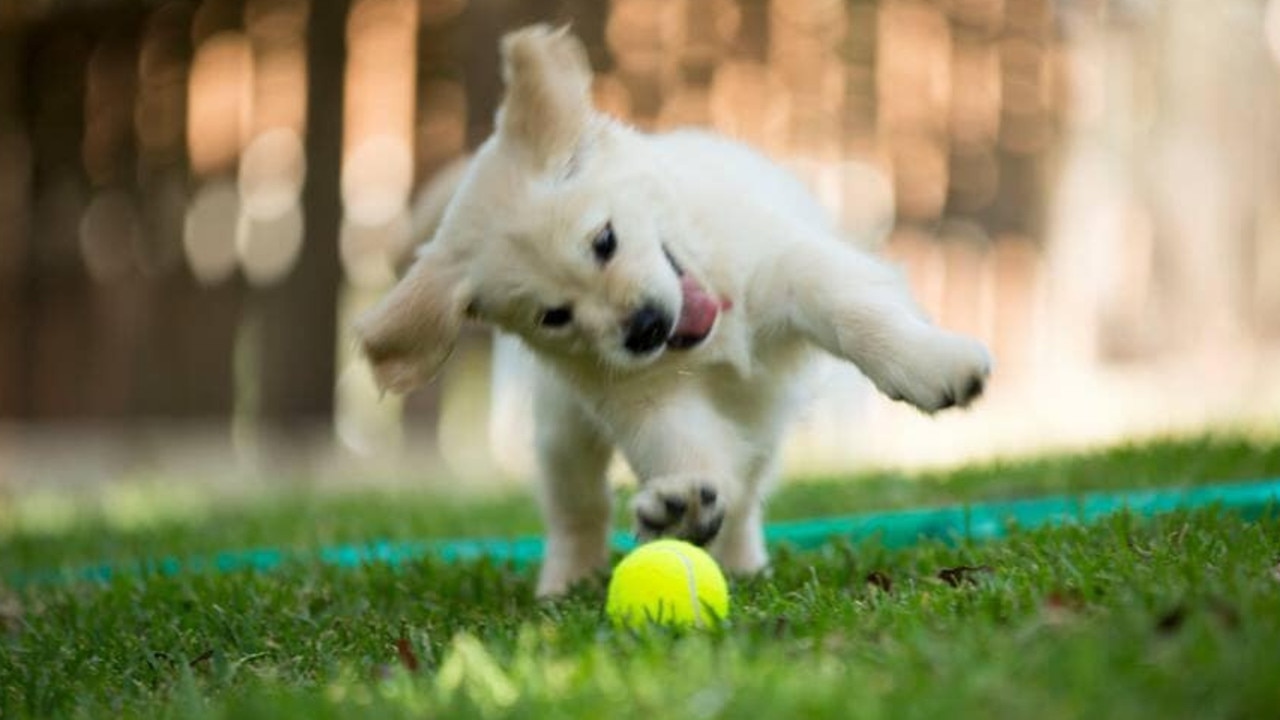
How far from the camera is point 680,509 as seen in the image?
2.96 metres

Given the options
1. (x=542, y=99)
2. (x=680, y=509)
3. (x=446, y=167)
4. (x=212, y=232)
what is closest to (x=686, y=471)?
(x=680, y=509)

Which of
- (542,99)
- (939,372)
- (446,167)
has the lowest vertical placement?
(939,372)

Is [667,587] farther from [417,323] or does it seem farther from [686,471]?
[417,323]

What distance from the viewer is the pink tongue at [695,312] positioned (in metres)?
3.17

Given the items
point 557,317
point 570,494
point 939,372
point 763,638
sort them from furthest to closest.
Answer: point 570,494 < point 557,317 < point 939,372 < point 763,638

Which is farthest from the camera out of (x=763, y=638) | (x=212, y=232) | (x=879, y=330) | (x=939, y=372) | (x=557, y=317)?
(x=212, y=232)

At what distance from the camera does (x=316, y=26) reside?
789cm

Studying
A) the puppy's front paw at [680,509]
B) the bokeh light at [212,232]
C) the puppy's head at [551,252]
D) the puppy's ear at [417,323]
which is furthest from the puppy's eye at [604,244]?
the bokeh light at [212,232]

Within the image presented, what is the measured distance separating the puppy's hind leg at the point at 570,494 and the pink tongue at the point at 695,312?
524mm

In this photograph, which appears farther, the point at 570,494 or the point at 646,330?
the point at 570,494

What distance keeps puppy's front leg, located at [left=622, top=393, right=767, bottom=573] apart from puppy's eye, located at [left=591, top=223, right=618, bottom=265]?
0.29m

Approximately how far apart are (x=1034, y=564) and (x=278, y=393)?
18.1ft

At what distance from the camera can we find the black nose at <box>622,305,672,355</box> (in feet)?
9.96

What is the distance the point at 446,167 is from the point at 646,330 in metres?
3.95
